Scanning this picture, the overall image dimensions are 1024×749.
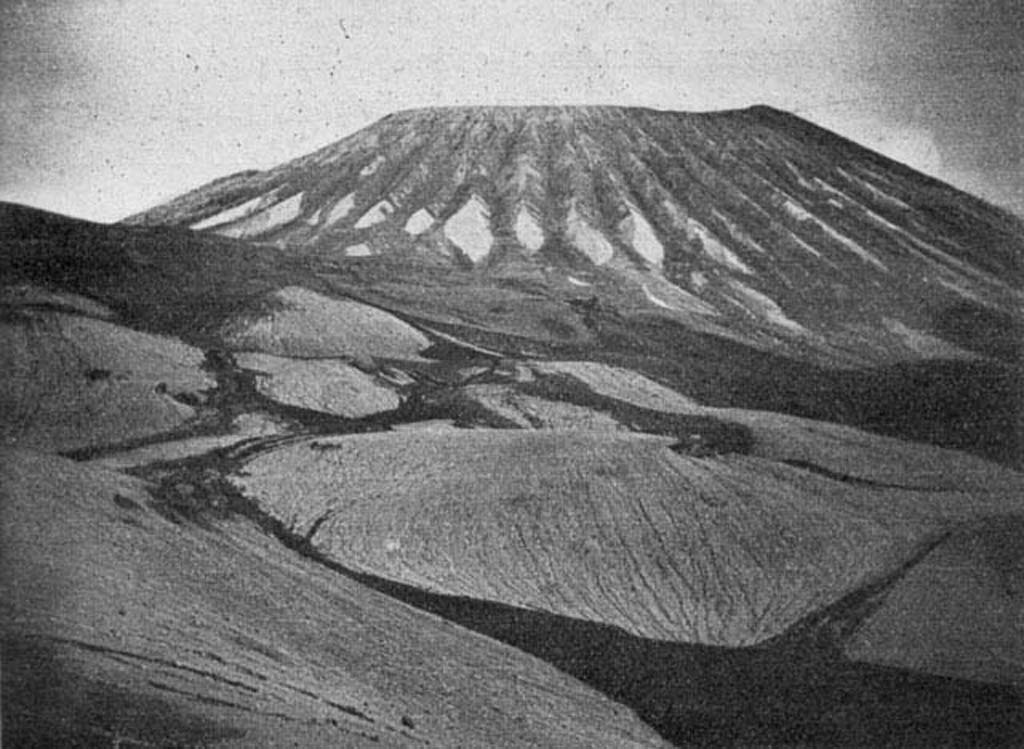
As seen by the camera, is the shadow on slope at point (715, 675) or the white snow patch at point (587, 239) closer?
the shadow on slope at point (715, 675)

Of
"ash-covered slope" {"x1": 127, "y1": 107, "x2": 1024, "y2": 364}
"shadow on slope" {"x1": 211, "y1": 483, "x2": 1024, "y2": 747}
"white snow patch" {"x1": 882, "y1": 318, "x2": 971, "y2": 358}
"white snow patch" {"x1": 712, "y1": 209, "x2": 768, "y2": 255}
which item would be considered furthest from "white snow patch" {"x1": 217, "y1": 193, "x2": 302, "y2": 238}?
"white snow patch" {"x1": 882, "y1": 318, "x2": 971, "y2": 358}

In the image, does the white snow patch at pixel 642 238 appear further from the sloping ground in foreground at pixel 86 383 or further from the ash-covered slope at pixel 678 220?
the sloping ground in foreground at pixel 86 383

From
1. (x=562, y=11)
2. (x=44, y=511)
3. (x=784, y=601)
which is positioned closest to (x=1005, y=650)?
(x=784, y=601)

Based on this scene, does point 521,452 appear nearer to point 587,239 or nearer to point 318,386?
point 318,386

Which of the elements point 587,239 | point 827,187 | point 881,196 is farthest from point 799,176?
point 587,239

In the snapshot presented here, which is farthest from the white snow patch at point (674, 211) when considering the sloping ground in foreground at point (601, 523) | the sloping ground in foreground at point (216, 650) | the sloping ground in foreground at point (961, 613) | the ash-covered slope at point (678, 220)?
the sloping ground in foreground at point (216, 650)

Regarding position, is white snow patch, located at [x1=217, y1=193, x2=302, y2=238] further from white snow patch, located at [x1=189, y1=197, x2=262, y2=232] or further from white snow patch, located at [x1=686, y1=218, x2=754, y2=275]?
white snow patch, located at [x1=686, y1=218, x2=754, y2=275]

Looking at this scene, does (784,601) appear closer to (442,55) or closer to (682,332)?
(682,332)
